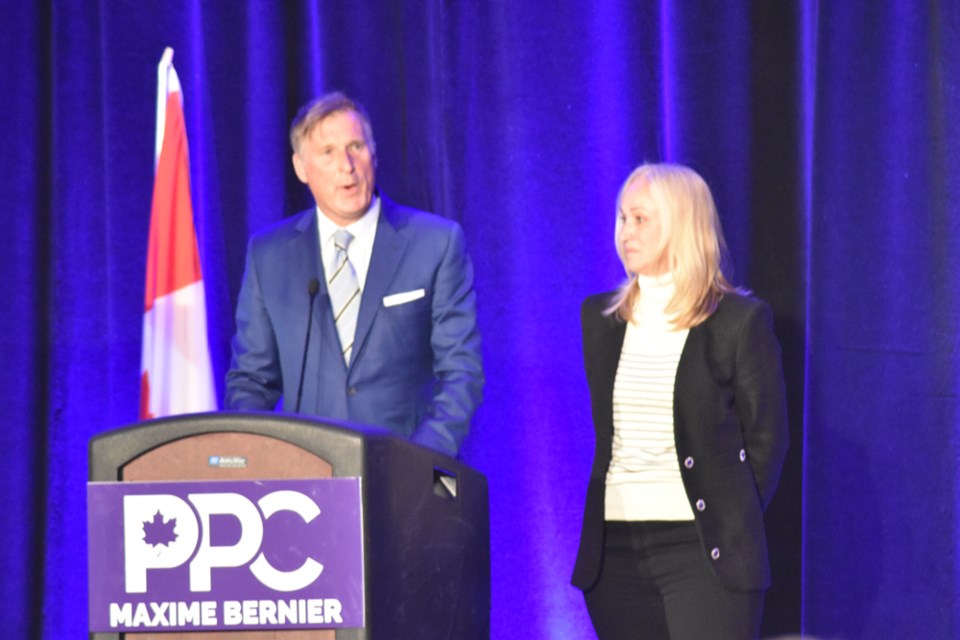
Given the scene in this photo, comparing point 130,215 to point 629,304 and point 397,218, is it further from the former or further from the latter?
point 629,304

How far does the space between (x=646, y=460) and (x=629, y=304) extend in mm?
365

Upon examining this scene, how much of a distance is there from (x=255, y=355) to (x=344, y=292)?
25cm

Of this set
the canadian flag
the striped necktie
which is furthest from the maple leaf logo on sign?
the canadian flag

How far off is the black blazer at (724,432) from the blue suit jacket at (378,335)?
33cm

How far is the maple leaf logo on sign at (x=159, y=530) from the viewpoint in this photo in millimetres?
1341

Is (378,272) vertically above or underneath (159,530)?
above

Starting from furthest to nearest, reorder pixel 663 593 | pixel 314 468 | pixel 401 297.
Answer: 1. pixel 401 297
2. pixel 663 593
3. pixel 314 468

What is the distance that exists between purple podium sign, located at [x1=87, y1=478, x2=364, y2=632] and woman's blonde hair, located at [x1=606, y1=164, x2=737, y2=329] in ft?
4.53

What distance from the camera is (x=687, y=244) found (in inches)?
101

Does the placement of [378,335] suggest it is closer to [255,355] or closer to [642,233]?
[255,355]

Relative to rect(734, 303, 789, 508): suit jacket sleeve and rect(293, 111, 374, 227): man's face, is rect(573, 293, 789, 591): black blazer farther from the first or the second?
rect(293, 111, 374, 227): man's face

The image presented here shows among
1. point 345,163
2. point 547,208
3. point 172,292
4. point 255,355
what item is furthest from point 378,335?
point 547,208

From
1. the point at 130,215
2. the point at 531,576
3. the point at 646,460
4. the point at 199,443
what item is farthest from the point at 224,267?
the point at 199,443

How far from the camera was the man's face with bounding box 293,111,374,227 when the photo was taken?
2729mm
